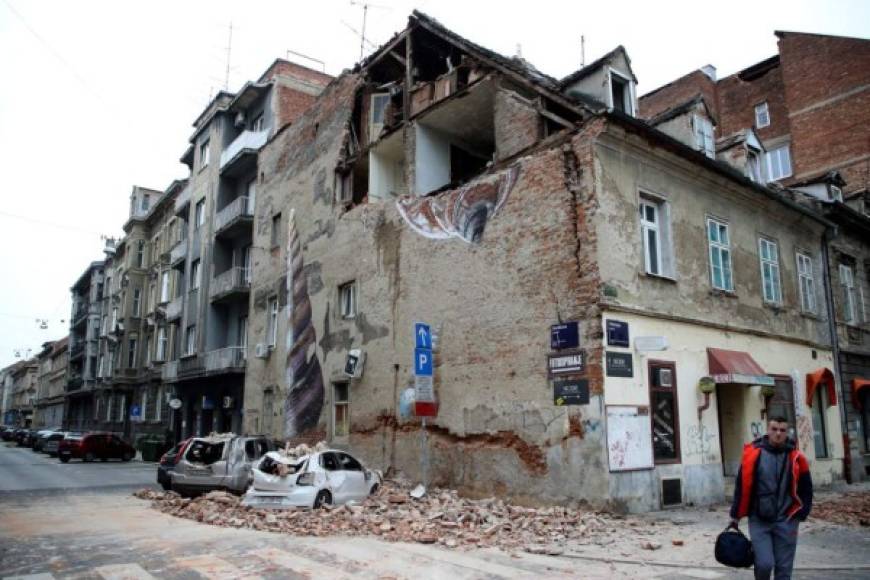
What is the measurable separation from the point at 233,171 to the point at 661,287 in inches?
872

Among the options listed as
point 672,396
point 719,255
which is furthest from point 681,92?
point 672,396

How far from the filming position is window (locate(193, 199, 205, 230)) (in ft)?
107

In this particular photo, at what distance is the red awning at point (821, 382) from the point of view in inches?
687

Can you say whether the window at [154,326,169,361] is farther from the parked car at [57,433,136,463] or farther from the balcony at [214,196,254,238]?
the balcony at [214,196,254,238]

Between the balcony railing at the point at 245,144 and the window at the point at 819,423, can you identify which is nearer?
the window at the point at 819,423

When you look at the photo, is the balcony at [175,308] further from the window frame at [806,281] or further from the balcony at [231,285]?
the window frame at [806,281]

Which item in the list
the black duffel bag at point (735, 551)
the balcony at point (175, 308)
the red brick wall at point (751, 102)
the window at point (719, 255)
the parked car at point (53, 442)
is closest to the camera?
the black duffel bag at point (735, 551)

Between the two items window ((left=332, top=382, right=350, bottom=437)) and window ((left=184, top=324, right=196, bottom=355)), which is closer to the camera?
window ((left=332, top=382, right=350, bottom=437))

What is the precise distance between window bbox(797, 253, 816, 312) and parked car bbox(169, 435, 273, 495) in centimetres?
1515

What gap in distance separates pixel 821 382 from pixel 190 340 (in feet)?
85.9

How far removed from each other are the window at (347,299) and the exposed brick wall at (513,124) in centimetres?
643

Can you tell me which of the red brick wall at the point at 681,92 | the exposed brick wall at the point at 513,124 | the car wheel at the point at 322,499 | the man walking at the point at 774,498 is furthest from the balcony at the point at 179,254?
the man walking at the point at 774,498

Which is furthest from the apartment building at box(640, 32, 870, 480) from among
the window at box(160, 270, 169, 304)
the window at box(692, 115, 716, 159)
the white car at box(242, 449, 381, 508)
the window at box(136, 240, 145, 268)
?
the window at box(136, 240, 145, 268)

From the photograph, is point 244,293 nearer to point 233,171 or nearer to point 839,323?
point 233,171
